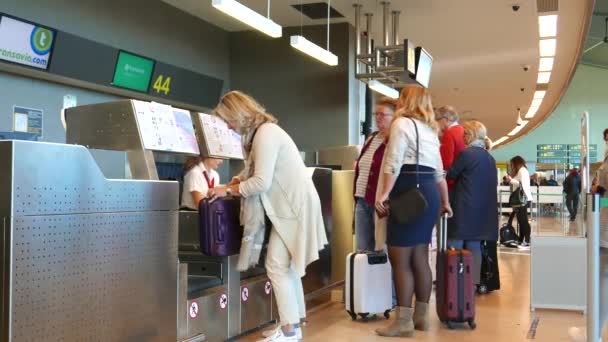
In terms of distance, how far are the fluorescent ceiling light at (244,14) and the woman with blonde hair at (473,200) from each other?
216 centimetres

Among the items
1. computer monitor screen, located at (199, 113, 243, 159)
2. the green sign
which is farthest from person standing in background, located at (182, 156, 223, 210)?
the green sign

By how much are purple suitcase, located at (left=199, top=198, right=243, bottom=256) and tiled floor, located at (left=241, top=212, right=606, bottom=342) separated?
0.67m

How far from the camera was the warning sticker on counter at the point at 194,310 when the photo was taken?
318 centimetres

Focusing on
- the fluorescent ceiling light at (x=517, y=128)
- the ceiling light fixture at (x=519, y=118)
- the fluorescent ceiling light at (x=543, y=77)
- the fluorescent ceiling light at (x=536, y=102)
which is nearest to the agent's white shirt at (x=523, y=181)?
the fluorescent ceiling light at (x=543, y=77)

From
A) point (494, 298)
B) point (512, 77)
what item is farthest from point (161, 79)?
point (512, 77)

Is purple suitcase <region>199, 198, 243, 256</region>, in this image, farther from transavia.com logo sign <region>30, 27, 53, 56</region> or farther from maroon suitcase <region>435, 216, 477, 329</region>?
transavia.com logo sign <region>30, 27, 53, 56</region>

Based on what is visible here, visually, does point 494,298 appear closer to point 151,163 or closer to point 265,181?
point 265,181

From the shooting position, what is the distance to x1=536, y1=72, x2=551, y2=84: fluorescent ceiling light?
12105mm

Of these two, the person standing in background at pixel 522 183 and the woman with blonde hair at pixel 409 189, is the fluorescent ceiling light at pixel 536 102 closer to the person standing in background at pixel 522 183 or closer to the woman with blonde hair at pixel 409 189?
the person standing in background at pixel 522 183

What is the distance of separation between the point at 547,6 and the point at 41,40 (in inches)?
220

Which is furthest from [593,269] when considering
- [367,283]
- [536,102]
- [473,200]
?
[536,102]

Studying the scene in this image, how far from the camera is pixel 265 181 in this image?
10.6 ft

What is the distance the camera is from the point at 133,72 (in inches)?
280

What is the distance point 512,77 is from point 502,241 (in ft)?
15.9
